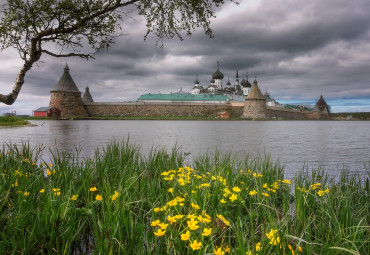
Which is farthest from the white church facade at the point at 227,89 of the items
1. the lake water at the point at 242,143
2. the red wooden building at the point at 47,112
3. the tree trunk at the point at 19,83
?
the tree trunk at the point at 19,83

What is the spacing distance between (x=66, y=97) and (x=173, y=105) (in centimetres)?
2401

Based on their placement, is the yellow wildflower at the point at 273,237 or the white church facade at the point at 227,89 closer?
the yellow wildflower at the point at 273,237

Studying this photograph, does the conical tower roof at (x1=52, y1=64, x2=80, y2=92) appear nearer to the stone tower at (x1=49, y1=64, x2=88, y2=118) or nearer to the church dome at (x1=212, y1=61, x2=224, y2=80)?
the stone tower at (x1=49, y1=64, x2=88, y2=118)

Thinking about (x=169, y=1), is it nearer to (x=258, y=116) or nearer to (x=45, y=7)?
(x=45, y=7)

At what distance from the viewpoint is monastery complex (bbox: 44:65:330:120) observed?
198 feet

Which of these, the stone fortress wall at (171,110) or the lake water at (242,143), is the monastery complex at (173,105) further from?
the lake water at (242,143)

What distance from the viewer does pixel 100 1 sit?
571 centimetres

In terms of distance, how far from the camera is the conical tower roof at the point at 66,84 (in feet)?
197

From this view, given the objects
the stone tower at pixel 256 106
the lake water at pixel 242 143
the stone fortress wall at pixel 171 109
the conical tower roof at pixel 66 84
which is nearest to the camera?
the lake water at pixel 242 143

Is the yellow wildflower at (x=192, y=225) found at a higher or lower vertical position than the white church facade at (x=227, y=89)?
lower

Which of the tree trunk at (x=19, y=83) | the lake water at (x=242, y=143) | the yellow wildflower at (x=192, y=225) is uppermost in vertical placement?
the tree trunk at (x=19, y=83)

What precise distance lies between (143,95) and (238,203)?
8205 cm

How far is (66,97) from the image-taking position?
5981 centimetres

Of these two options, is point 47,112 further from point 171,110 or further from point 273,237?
point 273,237
